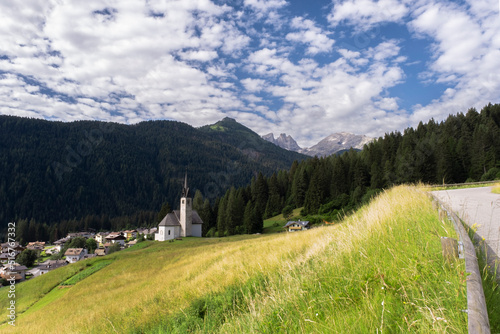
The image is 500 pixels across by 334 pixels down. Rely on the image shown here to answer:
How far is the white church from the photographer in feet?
231

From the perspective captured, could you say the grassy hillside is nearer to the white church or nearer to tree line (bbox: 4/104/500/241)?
tree line (bbox: 4/104/500/241)

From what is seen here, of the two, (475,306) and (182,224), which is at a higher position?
(475,306)

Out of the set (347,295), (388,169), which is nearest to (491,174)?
(388,169)

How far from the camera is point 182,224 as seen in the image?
73438 millimetres

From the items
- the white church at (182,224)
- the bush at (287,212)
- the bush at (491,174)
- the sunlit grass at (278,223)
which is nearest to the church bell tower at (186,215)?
the white church at (182,224)

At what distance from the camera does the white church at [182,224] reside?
7036 cm

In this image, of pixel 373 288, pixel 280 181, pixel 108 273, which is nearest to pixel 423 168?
pixel 280 181

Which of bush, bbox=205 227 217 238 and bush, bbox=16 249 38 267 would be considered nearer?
bush, bbox=205 227 217 238

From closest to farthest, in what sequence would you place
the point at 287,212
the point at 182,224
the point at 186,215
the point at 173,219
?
the point at 173,219 < the point at 186,215 < the point at 182,224 < the point at 287,212

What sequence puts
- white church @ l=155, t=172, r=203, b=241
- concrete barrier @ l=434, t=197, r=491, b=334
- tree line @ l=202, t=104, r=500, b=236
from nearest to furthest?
concrete barrier @ l=434, t=197, r=491, b=334 < tree line @ l=202, t=104, r=500, b=236 < white church @ l=155, t=172, r=203, b=241

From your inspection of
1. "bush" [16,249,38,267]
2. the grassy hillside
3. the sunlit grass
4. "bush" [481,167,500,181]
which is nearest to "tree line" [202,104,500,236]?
"bush" [481,167,500,181]

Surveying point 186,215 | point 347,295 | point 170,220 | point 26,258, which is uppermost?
point 347,295

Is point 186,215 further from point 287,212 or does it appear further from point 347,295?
point 347,295

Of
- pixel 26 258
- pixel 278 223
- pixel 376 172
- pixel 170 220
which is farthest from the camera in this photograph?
pixel 26 258
